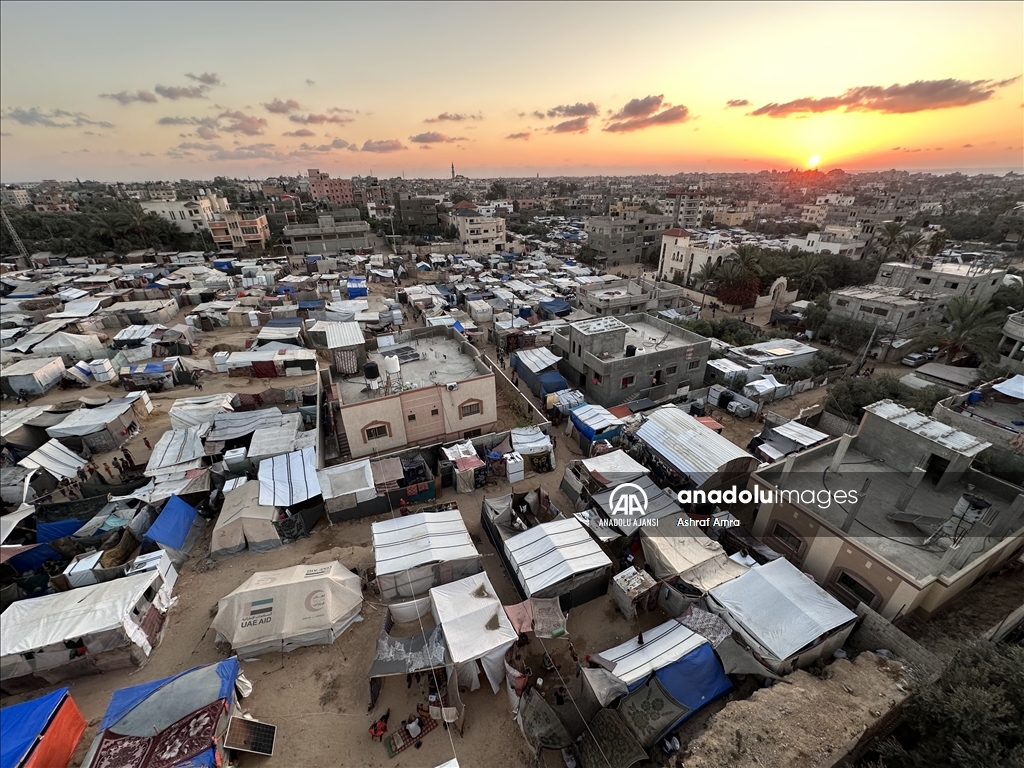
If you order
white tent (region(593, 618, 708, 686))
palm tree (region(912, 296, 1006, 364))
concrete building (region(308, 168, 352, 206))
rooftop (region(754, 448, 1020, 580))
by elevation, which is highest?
concrete building (region(308, 168, 352, 206))

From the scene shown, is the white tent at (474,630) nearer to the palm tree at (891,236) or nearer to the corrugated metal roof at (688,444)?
the corrugated metal roof at (688,444)

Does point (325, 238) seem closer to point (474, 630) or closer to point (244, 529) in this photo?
point (244, 529)

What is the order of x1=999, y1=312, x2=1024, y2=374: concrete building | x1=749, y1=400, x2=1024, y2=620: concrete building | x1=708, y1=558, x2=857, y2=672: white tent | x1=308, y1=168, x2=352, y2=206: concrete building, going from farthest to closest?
x1=308, y1=168, x2=352, y2=206: concrete building → x1=999, y1=312, x2=1024, y2=374: concrete building → x1=749, y1=400, x2=1024, y2=620: concrete building → x1=708, y1=558, x2=857, y2=672: white tent

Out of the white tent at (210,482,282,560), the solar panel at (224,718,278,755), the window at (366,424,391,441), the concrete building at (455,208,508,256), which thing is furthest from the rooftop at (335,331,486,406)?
the concrete building at (455,208,508,256)

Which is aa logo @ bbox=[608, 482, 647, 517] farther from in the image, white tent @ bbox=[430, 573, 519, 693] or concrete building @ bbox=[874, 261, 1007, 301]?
concrete building @ bbox=[874, 261, 1007, 301]

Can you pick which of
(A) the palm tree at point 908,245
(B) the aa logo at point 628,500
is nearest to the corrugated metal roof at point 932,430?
(B) the aa logo at point 628,500

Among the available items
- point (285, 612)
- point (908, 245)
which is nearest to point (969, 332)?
point (908, 245)

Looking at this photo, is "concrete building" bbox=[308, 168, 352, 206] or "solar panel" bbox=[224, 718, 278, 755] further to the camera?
"concrete building" bbox=[308, 168, 352, 206]
